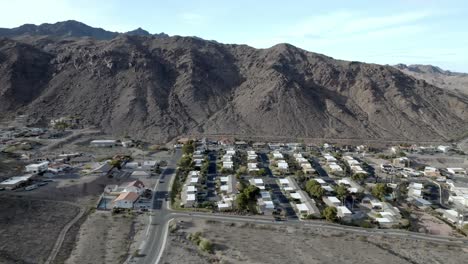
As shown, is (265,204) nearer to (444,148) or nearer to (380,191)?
(380,191)

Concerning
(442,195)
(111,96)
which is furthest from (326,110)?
(111,96)

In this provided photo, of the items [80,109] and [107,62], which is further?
[107,62]

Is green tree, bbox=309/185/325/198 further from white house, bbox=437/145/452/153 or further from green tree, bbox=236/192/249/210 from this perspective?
white house, bbox=437/145/452/153

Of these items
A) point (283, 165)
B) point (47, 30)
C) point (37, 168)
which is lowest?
point (283, 165)

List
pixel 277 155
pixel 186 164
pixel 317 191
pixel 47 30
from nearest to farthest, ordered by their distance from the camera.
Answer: pixel 317 191 < pixel 186 164 < pixel 277 155 < pixel 47 30

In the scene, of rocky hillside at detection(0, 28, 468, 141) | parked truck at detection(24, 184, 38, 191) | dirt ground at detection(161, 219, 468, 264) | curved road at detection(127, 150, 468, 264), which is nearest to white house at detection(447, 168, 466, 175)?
rocky hillside at detection(0, 28, 468, 141)

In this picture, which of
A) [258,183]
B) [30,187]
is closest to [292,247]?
[258,183]

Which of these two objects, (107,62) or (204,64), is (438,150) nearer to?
(204,64)
